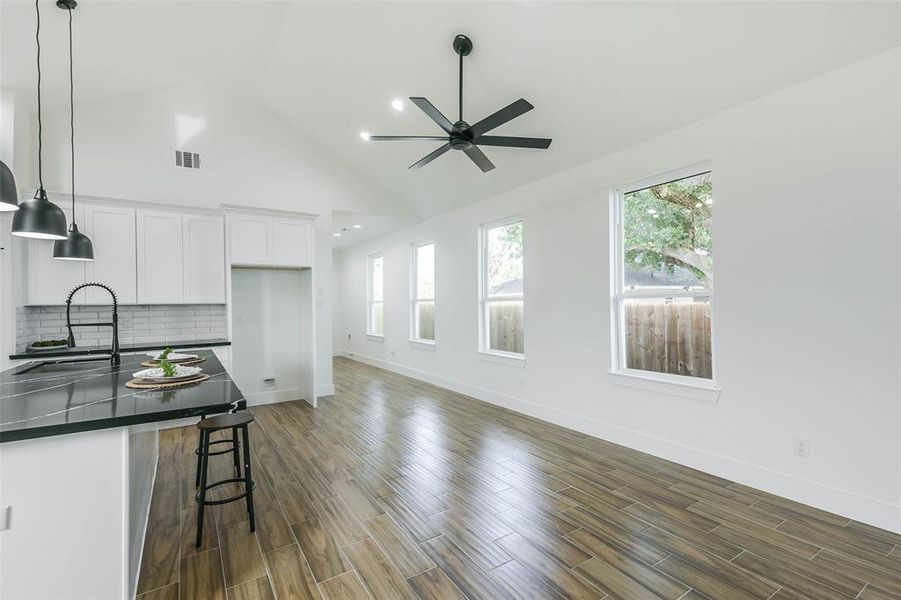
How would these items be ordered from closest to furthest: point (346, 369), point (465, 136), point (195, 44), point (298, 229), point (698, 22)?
point (698, 22) < point (465, 136) < point (195, 44) < point (298, 229) < point (346, 369)

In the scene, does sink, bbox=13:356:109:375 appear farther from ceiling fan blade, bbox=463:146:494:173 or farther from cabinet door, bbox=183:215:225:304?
ceiling fan blade, bbox=463:146:494:173

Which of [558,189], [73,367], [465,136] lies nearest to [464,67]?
[465,136]

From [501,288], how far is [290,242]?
2.80m

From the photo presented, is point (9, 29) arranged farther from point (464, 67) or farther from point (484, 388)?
point (484, 388)

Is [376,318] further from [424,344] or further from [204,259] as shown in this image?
[204,259]

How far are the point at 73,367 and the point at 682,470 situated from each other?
4.57 metres

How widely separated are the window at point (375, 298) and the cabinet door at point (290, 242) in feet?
10.2

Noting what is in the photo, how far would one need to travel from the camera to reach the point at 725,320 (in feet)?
10.6

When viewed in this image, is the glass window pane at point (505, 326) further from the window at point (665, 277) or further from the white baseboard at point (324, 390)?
the white baseboard at point (324, 390)

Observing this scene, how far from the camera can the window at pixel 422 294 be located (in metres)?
7.16

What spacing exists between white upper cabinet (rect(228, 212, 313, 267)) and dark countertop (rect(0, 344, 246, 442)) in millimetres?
2666

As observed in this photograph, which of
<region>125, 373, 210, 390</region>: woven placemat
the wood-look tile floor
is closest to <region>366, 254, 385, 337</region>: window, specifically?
the wood-look tile floor

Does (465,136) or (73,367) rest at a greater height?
(465,136)


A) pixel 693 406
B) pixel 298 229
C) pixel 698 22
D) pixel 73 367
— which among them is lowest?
pixel 693 406
